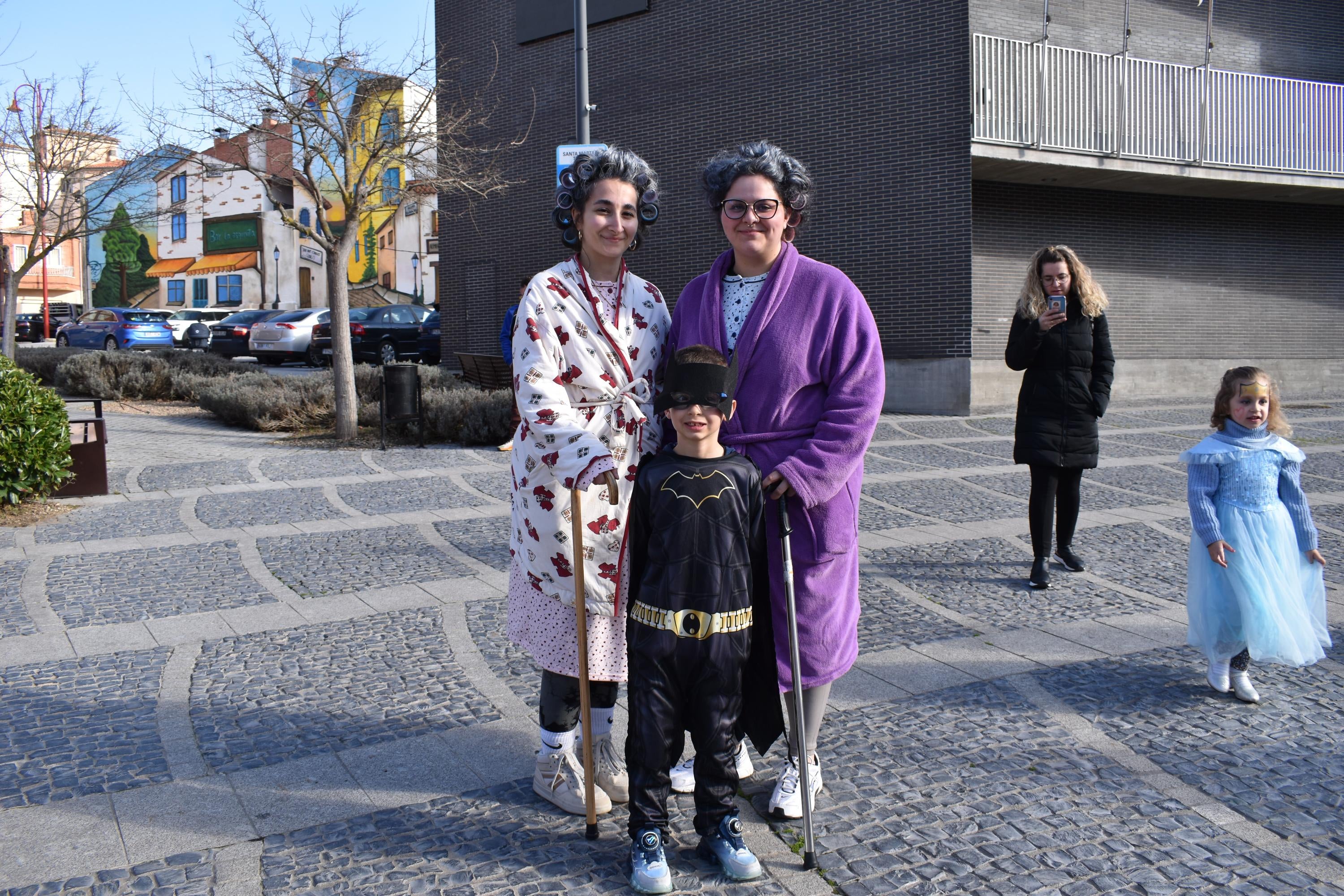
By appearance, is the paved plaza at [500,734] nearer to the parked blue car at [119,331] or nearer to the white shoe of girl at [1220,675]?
the white shoe of girl at [1220,675]

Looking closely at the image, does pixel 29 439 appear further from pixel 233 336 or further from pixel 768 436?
pixel 233 336

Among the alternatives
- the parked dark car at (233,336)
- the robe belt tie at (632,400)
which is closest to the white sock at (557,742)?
the robe belt tie at (632,400)

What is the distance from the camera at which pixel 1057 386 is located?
239 inches

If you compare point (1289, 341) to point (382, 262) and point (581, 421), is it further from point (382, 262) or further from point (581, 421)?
point (382, 262)

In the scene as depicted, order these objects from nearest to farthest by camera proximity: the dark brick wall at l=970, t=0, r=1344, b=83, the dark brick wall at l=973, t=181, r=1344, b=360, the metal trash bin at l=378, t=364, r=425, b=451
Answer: the metal trash bin at l=378, t=364, r=425, b=451 < the dark brick wall at l=970, t=0, r=1344, b=83 < the dark brick wall at l=973, t=181, r=1344, b=360

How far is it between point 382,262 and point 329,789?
142 feet

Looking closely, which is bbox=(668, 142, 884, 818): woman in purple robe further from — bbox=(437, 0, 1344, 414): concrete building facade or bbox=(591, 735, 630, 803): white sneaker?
bbox=(437, 0, 1344, 414): concrete building facade

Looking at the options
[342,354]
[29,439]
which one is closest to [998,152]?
[342,354]

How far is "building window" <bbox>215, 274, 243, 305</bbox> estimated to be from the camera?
45156 mm

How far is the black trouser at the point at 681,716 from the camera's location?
2807 mm

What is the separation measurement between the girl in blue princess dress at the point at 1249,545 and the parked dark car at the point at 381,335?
20.9m

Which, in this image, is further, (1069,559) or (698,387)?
(1069,559)

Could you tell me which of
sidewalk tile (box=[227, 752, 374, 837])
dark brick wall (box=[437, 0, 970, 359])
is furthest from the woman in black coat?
dark brick wall (box=[437, 0, 970, 359])

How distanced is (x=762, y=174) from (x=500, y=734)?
220 cm
